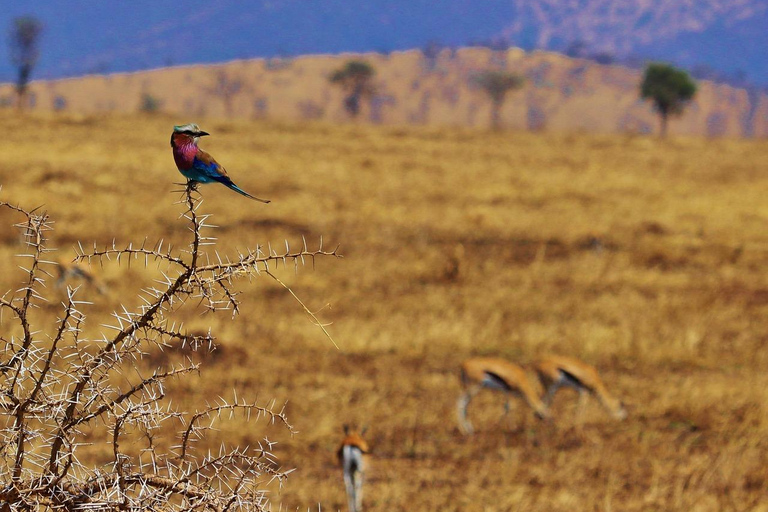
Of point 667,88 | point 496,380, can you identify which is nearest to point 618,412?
point 496,380

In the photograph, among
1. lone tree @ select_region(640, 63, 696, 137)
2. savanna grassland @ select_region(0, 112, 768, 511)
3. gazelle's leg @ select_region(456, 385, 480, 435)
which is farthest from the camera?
lone tree @ select_region(640, 63, 696, 137)

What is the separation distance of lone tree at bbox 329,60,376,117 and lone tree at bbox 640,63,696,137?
1133 inches

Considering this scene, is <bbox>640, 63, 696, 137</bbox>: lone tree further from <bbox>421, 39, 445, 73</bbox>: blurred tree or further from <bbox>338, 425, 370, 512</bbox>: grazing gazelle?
<bbox>421, 39, 445, 73</bbox>: blurred tree

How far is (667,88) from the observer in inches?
2544

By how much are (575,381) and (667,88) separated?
197 ft

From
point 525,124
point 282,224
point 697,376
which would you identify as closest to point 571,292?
point 697,376

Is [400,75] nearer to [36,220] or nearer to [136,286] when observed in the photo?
[136,286]

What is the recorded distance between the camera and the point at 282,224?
18.9 meters

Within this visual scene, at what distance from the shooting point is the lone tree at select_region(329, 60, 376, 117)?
84.8 metres

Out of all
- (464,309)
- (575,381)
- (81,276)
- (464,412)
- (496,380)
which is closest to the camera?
(464,412)

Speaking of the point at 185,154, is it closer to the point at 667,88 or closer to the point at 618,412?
the point at 618,412

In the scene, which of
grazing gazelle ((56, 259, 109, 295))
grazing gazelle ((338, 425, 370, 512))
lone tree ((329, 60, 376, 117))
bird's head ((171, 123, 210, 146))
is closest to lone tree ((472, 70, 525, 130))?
lone tree ((329, 60, 376, 117))

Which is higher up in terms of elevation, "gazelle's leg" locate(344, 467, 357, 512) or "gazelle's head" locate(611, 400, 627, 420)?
"gazelle's leg" locate(344, 467, 357, 512)

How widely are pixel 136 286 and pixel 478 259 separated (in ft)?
21.5
